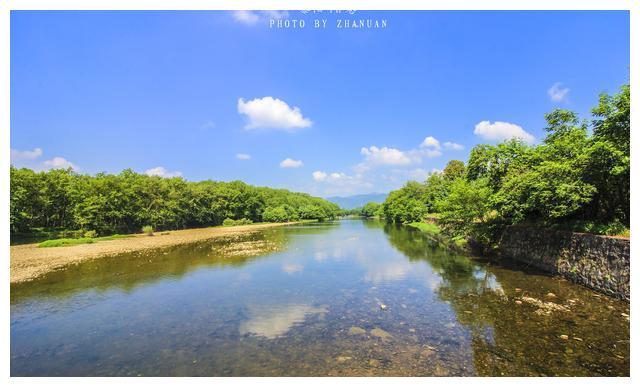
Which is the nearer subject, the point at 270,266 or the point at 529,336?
the point at 529,336

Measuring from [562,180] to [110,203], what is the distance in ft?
218

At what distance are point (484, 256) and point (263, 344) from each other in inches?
964

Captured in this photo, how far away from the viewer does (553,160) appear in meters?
20.7

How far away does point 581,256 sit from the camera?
56.6ft

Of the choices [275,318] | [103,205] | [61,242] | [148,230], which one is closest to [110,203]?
[103,205]

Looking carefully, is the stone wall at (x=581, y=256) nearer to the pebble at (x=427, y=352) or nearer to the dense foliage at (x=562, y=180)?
the dense foliage at (x=562, y=180)

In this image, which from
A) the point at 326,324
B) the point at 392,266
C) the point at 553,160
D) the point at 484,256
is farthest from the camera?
the point at 484,256

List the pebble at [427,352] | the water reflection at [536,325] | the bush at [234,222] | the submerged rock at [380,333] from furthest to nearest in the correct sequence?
the bush at [234,222], the submerged rock at [380,333], the pebble at [427,352], the water reflection at [536,325]

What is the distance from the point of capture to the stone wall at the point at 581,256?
14164 mm

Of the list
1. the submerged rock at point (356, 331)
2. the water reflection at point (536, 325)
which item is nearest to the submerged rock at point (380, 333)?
the submerged rock at point (356, 331)

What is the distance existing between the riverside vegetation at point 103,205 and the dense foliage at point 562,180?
168 feet

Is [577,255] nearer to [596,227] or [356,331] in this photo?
[596,227]
